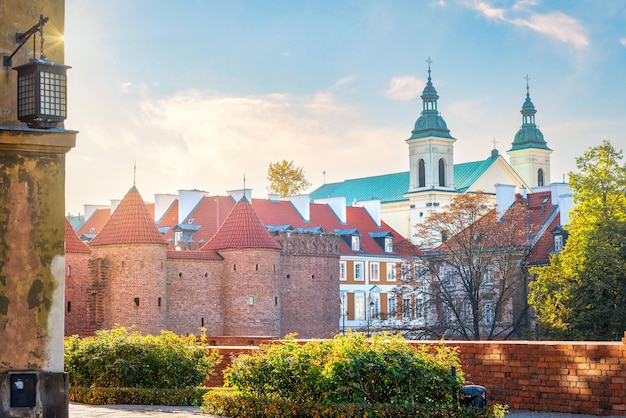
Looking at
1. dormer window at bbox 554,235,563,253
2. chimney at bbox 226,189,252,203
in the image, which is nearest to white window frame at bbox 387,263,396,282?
chimney at bbox 226,189,252,203

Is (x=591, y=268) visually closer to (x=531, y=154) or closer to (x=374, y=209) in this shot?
(x=374, y=209)

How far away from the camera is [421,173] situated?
100500 mm

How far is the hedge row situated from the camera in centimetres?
1671

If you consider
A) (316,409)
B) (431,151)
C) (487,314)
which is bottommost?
(316,409)

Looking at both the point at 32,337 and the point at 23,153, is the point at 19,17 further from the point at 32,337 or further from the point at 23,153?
the point at 32,337

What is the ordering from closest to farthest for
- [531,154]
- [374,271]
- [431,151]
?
[374,271] < [431,151] < [531,154]

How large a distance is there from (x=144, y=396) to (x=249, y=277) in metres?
34.0

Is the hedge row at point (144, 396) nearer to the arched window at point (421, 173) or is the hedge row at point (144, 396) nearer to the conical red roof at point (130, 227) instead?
the conical red roof at point (130, 227)

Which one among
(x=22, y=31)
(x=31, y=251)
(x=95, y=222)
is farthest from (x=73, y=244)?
(x=31, y=251)

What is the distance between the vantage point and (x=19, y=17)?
11961 mm

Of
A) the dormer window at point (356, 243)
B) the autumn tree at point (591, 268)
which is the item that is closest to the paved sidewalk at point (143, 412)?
the autumn tree at point (591, 268)

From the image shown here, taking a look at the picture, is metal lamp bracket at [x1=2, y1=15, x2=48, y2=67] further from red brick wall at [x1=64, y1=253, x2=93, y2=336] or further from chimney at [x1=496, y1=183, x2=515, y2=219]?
chimney at [x1=496, y1=183, x2=515, y2=219]

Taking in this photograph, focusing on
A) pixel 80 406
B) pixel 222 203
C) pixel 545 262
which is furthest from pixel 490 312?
pixel 80 406

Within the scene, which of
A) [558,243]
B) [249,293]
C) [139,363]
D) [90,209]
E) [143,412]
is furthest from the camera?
[90,209]
